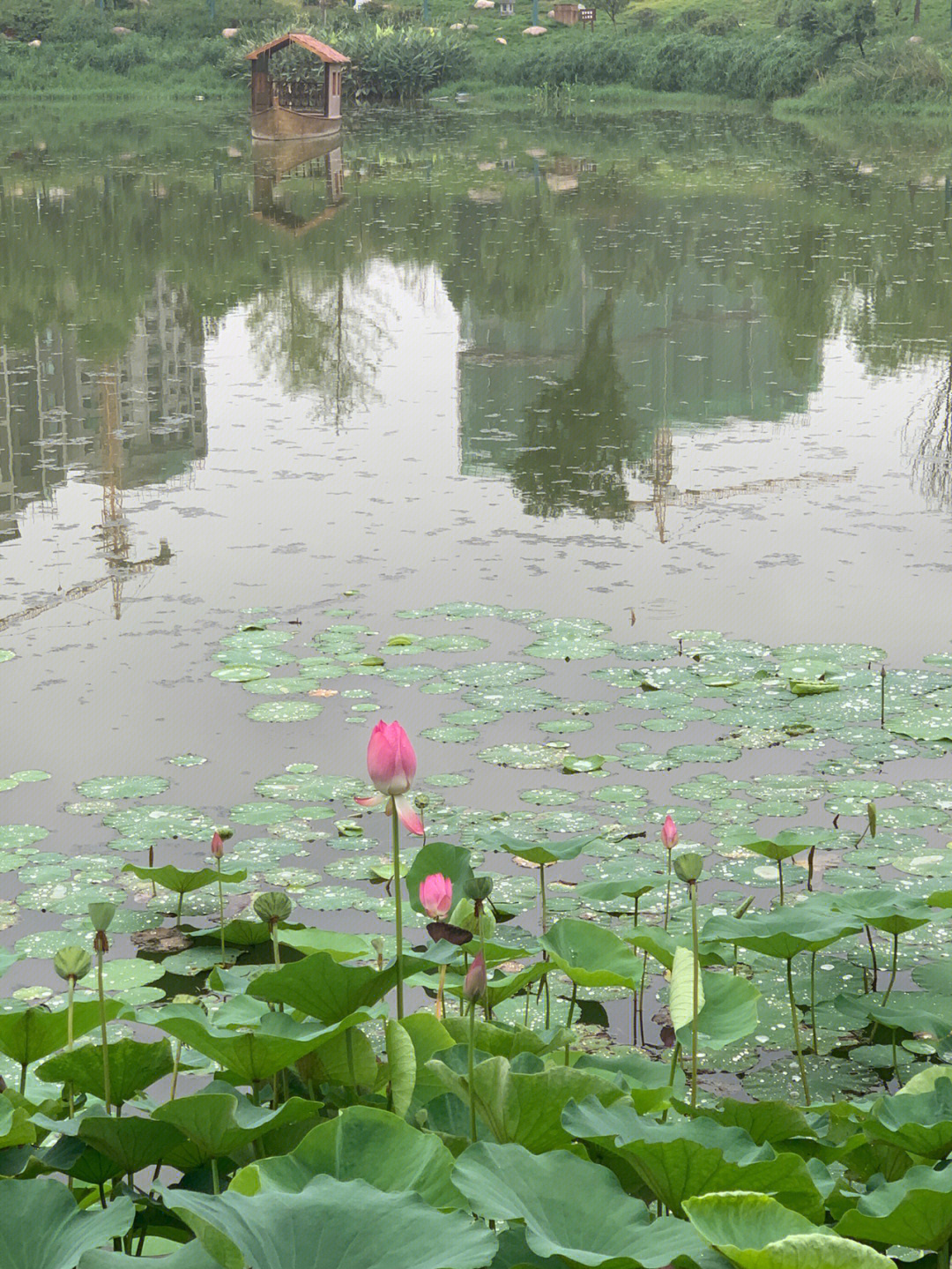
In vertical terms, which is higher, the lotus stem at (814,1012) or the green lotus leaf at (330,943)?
the green lotus leaf at (330,943)

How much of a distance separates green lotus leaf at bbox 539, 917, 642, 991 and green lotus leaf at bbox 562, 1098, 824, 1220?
749 millimetres

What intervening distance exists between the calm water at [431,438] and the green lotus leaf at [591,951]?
1.66 meters

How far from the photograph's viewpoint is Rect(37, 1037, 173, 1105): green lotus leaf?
1741 millimetres

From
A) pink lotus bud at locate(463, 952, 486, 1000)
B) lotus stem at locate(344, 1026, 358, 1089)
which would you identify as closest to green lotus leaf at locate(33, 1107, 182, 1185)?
lotus stem at locate(344, 1026, 358, 1089)

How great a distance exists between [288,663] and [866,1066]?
255 centimetres

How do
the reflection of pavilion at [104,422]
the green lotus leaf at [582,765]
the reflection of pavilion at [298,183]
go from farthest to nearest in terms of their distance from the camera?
the reflection of pavilion at [298,183]
the reflection of pavilion at [104,422]
the green lotus leaf at [582,765]

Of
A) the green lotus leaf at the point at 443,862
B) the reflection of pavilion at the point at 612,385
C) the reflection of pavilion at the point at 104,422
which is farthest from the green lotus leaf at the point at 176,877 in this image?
the reflection of pavilion at the point at 612,385

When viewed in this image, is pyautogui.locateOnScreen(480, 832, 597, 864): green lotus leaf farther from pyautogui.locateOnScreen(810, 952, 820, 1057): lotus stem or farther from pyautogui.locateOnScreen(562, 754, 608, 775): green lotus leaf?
pyautogui.locateOnScreen(562, 754, 608, 775): green lotus leaf

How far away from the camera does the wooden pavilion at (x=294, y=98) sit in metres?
28.1

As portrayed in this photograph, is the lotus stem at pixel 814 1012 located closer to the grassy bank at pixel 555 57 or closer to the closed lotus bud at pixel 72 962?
the closed lotus bud at pixel 72 962

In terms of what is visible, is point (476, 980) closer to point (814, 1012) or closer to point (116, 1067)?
point (116, 1067)

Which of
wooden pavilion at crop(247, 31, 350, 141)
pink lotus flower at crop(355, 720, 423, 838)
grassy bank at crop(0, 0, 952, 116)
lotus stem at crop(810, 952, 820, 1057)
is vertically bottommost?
lotus stem at crop(810, 952, 820, 1057)

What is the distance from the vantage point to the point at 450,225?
50.5ft

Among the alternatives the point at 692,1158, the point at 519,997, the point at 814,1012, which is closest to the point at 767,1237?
the point at 692,1158
